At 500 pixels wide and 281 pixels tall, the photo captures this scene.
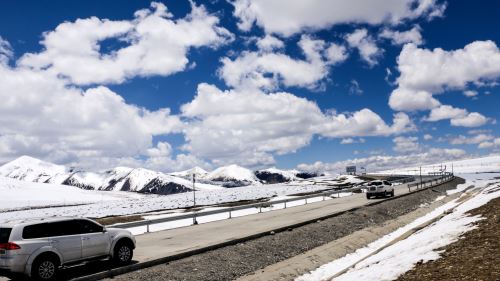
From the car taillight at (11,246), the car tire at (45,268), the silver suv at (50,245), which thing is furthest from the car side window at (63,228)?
the car taillight at (11,246)

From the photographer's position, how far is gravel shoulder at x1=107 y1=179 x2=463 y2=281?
1664 cm

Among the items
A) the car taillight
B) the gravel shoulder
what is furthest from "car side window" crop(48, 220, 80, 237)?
the gravel shoulder

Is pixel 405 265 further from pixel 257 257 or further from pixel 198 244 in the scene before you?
pixel 198 244

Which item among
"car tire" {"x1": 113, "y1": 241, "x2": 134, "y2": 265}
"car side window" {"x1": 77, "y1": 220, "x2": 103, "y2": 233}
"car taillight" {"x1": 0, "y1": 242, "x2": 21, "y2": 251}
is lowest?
"car tire" {"x1": 113, "y1": 241, "x2": 134, "y2": 265}

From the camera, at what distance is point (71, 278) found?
591 inches

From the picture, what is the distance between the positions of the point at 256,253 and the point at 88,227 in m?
7.90

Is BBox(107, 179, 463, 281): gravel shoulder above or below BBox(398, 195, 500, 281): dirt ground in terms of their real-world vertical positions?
below

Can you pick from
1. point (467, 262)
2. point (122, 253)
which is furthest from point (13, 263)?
point (467, 262)

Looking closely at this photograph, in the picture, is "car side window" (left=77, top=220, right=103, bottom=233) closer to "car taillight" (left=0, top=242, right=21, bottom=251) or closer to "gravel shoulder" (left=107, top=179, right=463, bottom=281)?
"gravel shoulder" (left=107, top=179, right=463, bottom=281)

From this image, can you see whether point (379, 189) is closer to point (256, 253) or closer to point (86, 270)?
point (256, 253)

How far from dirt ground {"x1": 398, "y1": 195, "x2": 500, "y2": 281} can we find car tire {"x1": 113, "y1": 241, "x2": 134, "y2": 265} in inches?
396

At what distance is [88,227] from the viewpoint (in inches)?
638

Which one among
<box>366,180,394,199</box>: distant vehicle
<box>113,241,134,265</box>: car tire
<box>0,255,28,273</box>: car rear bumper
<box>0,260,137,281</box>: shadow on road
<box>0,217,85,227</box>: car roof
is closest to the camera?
<box>0,255,28,273</box>: car rear bumper

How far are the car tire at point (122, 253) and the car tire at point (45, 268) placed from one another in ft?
8.26
